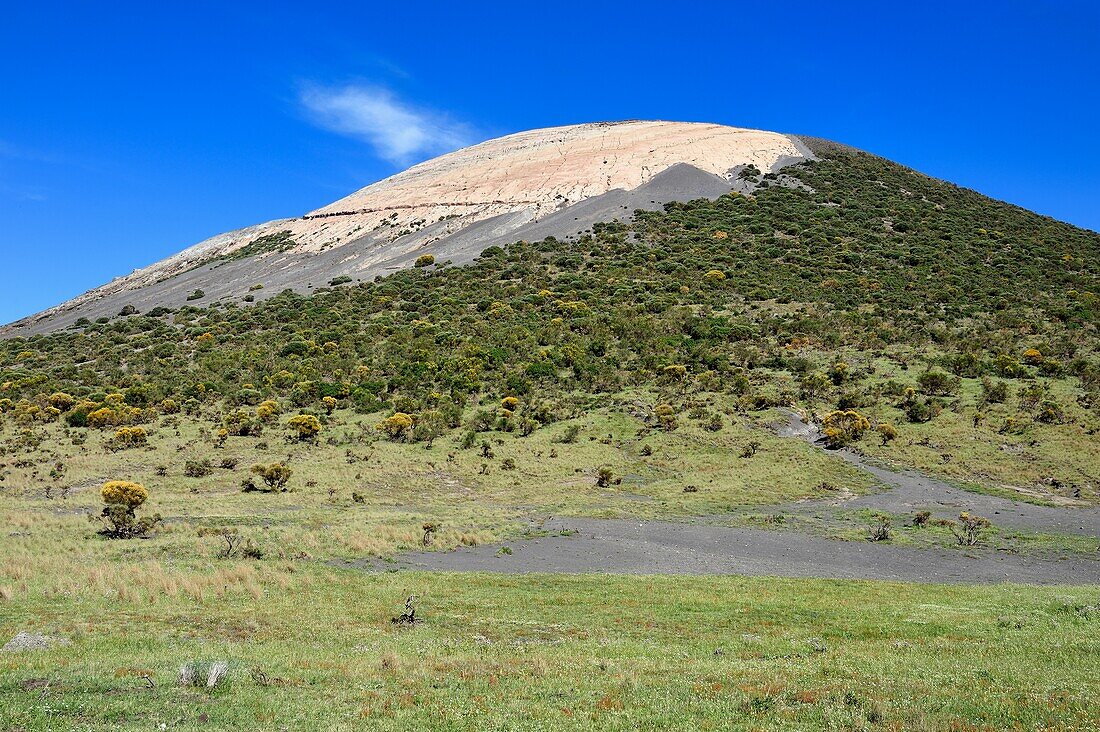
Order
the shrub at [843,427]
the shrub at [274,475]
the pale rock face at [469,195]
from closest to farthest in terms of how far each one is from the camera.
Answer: the shrub at [274,475]
the shrub at [843,427]
the pale rock face at [469,195]

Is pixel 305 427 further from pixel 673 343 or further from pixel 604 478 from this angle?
pixel 673 343

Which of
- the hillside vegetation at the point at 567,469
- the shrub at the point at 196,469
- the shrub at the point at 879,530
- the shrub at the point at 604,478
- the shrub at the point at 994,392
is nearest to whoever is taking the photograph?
the hillside vegetation at the point at 567,469

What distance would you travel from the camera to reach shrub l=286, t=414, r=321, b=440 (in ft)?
117

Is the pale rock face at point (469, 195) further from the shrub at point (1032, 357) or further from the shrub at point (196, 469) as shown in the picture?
the shrub at point (1032, 357)

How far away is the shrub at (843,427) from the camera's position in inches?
1318

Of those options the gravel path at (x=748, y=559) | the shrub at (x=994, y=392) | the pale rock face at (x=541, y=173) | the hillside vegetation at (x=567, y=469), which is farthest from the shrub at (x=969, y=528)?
the pale rock face at (x=541, y=173)

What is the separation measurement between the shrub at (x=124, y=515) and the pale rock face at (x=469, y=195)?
49222 mm

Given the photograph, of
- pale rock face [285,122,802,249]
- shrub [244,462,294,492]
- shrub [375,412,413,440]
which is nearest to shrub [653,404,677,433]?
shrub [375,412,413,440]

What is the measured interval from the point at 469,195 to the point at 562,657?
8299 cm

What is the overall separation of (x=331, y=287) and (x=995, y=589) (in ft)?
204

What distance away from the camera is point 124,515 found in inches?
791

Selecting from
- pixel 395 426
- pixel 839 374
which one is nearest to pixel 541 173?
pixel 839 374

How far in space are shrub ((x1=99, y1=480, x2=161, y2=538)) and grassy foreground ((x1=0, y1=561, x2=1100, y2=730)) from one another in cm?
723

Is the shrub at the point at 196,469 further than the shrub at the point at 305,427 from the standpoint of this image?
No
